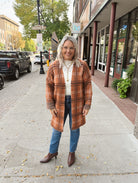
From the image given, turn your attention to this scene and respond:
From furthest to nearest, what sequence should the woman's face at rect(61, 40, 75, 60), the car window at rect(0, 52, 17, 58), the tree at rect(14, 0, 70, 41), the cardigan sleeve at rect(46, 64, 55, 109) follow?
the tree at rect(14, 0, 70, 41) < the car window at rect(0, 52, 17, 58) < the cardigan sleeve at rect(46, 64, 55, 109) < the woman's face at rect(61, 40, 75, 60)

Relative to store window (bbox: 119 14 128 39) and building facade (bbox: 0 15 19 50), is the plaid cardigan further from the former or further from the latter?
building facade (bbox: 0 15 19 50)

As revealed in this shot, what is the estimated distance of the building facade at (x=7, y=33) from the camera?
59.6m

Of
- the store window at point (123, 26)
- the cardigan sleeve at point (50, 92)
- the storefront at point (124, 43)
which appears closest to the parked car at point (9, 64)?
the storefront at point (124, 43)

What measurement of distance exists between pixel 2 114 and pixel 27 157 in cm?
226

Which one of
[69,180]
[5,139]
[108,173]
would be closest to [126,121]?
[108,173]

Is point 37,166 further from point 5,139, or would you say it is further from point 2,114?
point 2,114

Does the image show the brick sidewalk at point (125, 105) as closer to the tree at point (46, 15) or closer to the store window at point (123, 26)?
the store window at point (123, 26)

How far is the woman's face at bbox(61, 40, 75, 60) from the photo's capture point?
6.09 feet

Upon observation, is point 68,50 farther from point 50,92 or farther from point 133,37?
point 133,37

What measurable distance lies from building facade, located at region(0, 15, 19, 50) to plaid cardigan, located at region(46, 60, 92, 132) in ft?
215

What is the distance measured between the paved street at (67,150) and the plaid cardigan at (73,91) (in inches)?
26.9

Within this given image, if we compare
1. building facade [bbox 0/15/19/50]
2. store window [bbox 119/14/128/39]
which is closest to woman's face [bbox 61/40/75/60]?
store window [bbox 119/14/128/39]

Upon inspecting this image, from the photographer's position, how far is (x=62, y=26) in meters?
21.9

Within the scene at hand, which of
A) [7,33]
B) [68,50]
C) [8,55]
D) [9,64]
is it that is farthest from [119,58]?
[7,33]
